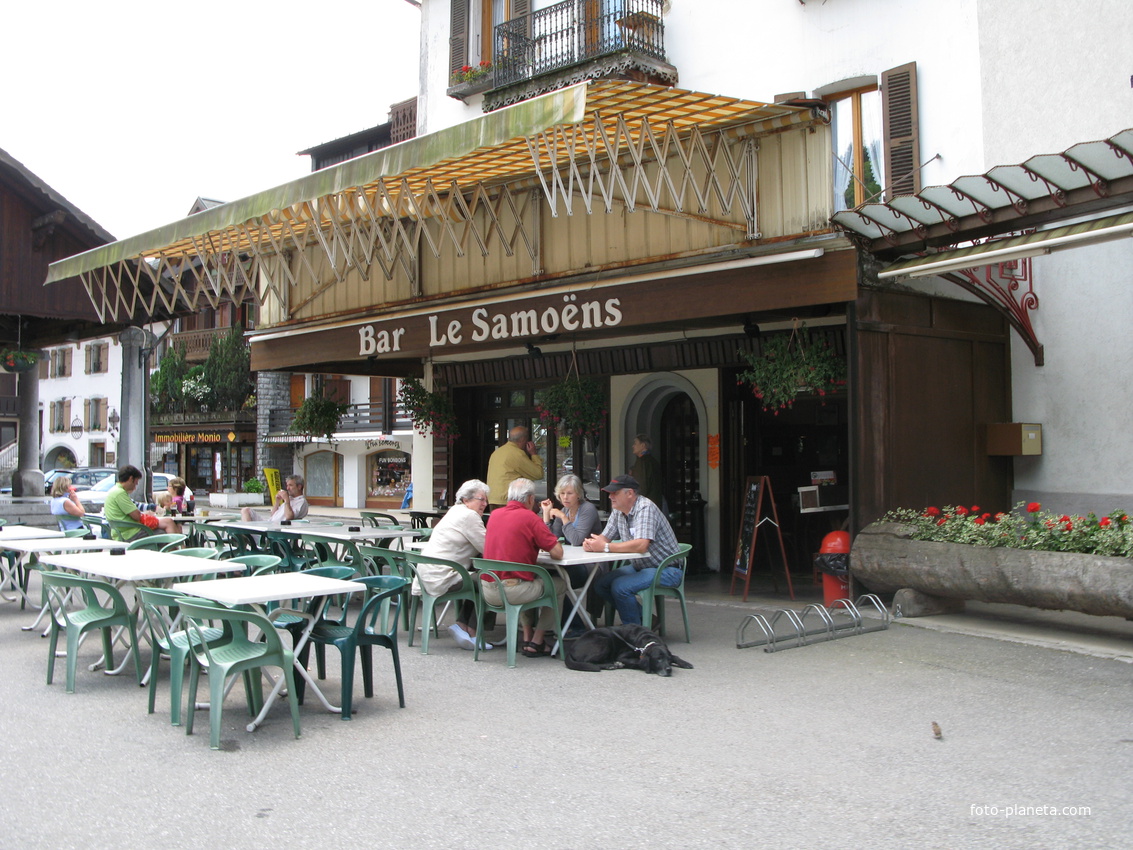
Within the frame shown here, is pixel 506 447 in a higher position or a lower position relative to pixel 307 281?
lower

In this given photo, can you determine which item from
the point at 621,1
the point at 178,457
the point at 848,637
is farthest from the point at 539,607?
the point at 178,457

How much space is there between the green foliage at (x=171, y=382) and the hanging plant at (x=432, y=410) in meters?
28.7

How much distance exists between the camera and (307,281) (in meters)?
15.0

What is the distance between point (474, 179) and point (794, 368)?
4318 mm

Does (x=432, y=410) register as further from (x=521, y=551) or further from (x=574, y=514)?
(x=521, y=551)

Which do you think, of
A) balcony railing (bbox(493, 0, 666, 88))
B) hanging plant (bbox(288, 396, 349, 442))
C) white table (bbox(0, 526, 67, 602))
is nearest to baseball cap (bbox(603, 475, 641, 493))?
white table (bbox(0, 526, 67, 602))

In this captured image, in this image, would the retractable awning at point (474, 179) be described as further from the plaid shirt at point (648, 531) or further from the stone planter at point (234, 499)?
the stone planter at point (234, 499)

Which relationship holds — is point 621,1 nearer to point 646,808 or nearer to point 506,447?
point 506,447

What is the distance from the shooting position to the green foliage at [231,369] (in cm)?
4003

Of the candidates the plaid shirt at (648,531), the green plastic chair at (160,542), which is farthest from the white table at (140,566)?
the plaid shirt at (648,531)

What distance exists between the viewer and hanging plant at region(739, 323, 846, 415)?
9953mm

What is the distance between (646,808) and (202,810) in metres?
1.86

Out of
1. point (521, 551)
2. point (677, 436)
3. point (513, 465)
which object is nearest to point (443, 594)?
point (521, 551)

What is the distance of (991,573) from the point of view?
8023mm
